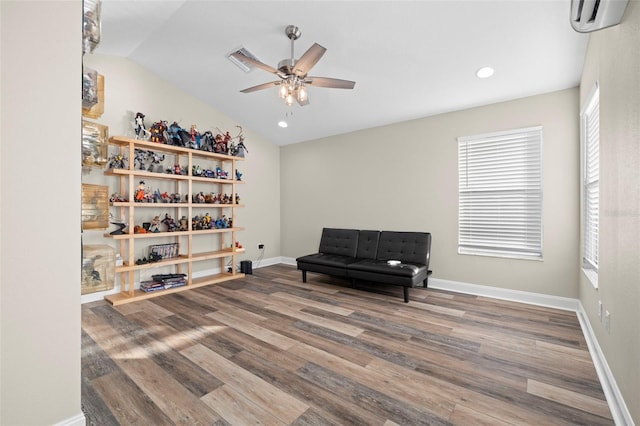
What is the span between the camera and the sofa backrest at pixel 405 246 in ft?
13.7

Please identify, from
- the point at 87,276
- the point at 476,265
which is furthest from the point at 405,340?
the point at 87,276

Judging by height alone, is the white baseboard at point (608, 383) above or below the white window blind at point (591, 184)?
below

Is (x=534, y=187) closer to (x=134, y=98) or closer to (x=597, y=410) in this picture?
(x=597, y=410)

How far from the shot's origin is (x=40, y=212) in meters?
1.42

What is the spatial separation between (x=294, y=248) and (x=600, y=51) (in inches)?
206

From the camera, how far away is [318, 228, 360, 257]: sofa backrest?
4879mm

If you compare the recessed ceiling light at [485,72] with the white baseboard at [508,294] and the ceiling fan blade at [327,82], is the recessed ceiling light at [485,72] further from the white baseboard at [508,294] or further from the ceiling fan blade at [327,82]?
the white baseboard at [508,294]

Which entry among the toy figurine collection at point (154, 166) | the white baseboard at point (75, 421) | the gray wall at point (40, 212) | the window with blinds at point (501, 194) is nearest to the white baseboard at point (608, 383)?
the window with blinds at point (501, 194)

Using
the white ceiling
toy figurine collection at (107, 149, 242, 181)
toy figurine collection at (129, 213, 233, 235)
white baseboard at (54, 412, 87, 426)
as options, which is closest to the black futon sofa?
toy figurine collection at (129, 213, 233, 235)

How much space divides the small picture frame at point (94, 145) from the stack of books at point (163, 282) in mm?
1801

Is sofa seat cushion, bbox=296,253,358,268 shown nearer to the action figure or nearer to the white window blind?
the white window blind

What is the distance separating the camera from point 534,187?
359 cm

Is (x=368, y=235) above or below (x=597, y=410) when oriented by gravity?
above

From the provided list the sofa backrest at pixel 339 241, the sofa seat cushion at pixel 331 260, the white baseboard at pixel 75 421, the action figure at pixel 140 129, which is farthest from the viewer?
the sofa backrest at pixel 339 241
